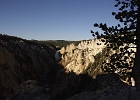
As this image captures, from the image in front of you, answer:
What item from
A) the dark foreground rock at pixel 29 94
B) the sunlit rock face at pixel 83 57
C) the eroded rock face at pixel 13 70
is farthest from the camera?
the sunlit rock face at pixel 83 57

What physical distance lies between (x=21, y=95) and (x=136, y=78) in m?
19.7

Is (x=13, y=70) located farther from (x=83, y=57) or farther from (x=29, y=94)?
(x=29, y=94)

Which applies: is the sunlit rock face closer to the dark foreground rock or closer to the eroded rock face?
the eroded rock face

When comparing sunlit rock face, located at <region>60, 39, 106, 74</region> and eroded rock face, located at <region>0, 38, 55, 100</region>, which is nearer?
eroded rock face, located at <region>0, 38, 55, 100</region>

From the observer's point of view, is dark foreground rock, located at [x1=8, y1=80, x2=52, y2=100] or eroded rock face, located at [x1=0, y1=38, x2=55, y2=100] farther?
Answer: eroded rock face, located at [x1=0, y1=38, x2=55, y2=100]

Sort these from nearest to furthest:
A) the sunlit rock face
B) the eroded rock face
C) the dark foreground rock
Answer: the dark foreground rock
the eroded rock face
the sunlit rock face

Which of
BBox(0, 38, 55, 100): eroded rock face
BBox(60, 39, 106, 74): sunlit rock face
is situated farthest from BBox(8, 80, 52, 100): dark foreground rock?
BBox(60, 39, 106, 74): sunlit rock face

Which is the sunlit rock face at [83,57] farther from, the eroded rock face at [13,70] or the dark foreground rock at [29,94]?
the dark foreground rock at [29,94]

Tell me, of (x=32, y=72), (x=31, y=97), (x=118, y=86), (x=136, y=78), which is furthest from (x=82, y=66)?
(x=136, y=78)

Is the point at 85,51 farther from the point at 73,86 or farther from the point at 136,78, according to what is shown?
the point at 136,78

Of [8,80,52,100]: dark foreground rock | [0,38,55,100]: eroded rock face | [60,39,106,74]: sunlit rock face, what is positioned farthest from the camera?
[60,39,106,74]: sunlit rock face

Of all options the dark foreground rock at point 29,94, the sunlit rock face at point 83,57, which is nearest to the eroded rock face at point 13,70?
the sunlit rock face at point 83,57

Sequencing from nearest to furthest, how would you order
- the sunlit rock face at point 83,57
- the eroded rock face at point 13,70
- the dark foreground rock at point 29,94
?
the dark foreground rock at point 29,94, the eroded rock face at point 13,70, the sunlit rock face at point 83,57

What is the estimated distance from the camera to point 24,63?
75.4 meters
